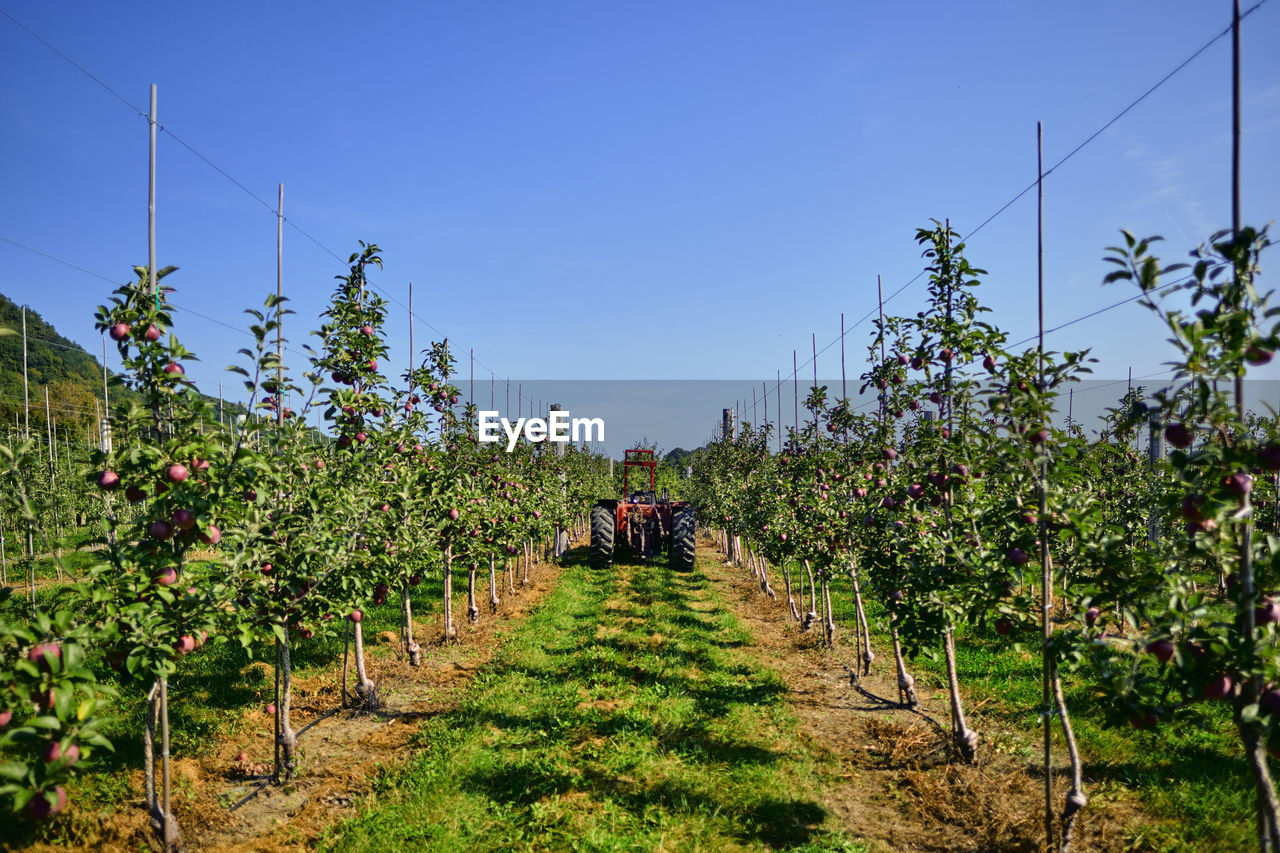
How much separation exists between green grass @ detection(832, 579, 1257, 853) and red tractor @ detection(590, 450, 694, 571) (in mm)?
10809

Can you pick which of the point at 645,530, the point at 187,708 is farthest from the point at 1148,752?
the point at 645,530

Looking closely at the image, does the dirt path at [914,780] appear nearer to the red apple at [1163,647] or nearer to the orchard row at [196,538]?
the red apple at [1163,647]

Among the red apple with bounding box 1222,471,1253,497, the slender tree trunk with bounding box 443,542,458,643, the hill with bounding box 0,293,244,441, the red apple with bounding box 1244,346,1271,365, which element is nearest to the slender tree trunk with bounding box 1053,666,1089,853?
the red apple with bounding box 1222,471,1253,497

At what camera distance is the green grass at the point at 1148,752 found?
485 centimetres

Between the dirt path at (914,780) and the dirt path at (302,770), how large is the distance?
441 centimetres

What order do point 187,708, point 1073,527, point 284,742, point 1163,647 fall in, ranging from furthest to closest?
point 187,708, point 284,742, point 1073,527, point 1163,647

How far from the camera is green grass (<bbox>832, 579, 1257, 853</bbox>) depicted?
4.85 meters

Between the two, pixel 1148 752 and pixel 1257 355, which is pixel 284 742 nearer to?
pixel 1257 355

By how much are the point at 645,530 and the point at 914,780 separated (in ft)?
51.1

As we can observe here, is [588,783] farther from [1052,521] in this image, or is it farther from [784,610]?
[784,610]

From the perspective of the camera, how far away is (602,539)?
20.3 m

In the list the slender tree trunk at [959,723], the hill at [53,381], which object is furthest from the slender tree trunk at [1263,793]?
the hill at [53,381]

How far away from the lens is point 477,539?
1120 cm

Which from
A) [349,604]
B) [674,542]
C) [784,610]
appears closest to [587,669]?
[349,604]
